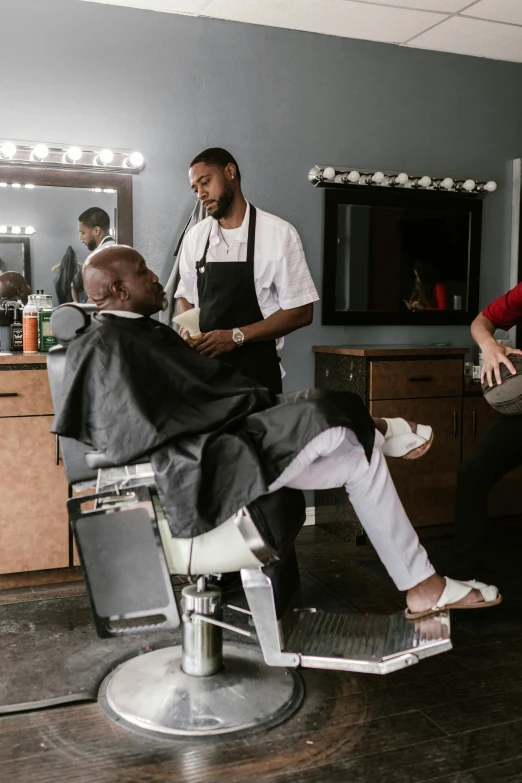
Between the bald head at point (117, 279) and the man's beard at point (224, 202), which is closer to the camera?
the bald head at point (117, 279)

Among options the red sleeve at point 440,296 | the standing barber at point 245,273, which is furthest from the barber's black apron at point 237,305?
the red sleeve at point 440,296

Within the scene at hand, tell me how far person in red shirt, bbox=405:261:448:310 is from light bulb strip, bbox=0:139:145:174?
5.22 ft

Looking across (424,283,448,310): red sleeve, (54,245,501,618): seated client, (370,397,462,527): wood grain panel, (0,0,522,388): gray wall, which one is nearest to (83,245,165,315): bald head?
(54,245,501,618): seated client

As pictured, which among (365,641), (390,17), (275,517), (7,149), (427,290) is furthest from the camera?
(427,290)

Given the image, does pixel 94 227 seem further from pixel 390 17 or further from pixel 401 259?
pixel 390 17

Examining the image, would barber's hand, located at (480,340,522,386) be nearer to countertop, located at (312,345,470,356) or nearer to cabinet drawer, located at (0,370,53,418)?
countertop, located at (312,345,470,356)

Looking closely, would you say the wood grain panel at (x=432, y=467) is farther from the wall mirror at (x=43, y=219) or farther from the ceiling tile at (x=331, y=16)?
the ceiling tile at (x=331, y=16)

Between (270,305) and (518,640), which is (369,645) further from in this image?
(270,305)

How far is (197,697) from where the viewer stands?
1.95m

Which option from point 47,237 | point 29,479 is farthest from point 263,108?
point 29,479

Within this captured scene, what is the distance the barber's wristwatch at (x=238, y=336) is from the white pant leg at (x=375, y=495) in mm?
978

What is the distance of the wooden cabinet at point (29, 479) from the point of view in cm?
284

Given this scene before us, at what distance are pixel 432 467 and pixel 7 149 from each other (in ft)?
7.99

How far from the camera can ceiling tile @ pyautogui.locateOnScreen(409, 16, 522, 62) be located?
3648mm
